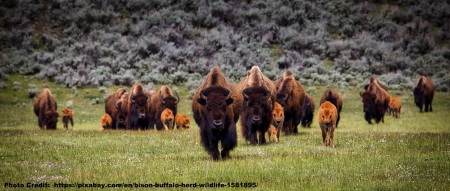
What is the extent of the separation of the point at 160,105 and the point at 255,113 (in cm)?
1273

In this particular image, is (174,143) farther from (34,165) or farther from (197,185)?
(197,185)

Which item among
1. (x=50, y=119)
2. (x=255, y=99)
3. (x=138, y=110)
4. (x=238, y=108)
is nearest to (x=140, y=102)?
(x=138, y=110)

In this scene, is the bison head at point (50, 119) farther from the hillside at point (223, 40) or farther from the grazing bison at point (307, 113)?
the hillside at point (223, 40)

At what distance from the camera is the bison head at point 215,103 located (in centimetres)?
1308

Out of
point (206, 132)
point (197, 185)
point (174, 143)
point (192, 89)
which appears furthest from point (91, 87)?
point (197, 185)

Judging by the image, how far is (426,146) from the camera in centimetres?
1605

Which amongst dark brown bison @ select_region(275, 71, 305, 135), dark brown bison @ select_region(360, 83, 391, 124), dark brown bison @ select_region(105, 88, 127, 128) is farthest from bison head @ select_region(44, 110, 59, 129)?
dark brown bison @ select_region(360, 83, 391, 124)

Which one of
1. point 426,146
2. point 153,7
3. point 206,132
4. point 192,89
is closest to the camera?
point 206,132

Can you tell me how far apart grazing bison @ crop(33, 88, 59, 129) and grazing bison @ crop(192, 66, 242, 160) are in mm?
13681

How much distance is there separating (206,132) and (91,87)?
1243 inches

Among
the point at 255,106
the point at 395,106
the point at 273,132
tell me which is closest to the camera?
the point at 255,106

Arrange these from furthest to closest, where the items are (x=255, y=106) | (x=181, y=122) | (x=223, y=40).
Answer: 1. (x=223, y=40)
2. (x=181, y=122)
3. (x=255, y=106)

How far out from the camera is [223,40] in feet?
178

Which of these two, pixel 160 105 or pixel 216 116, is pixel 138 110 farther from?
pixel 216 116
